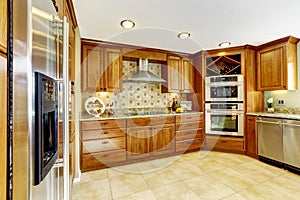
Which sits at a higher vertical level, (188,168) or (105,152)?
(105,152)

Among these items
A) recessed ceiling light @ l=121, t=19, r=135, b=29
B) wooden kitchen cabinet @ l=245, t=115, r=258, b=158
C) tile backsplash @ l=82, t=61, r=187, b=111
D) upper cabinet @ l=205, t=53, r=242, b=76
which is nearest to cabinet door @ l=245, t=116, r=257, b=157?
wooden kitchen cabinet @ l=245, t=115, r=258, b=158

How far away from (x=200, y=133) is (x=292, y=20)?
255 centimetres

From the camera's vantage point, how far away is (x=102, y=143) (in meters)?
2.87

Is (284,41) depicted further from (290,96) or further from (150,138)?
(150,138)

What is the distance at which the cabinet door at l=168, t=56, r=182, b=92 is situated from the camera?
12.8 ft

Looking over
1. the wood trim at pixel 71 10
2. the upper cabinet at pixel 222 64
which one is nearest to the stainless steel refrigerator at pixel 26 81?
the wood trim at pixel 71 10

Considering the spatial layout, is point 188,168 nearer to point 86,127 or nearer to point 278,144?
point 278,144

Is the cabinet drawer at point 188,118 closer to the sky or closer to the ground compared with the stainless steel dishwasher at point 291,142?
closer to the sky

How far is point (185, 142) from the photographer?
3.64 metres

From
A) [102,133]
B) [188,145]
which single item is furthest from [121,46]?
[188,145]

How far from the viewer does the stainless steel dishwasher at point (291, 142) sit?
2.64 metres

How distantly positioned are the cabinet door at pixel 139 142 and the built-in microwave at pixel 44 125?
7.23 feet

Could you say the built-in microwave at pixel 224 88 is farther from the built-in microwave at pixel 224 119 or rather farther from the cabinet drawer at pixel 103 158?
the cabinet drawer at pixel 103 158

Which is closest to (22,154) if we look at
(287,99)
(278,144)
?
(278,144)
